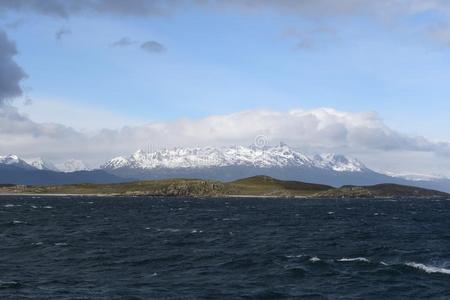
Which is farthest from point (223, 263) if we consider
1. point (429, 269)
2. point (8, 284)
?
point (8, 284)

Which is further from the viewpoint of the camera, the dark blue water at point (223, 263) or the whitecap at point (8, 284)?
the whitecap at point (8, 284)

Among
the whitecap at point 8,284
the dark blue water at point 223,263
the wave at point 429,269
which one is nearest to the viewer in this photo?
the dark blue water at point 223,263

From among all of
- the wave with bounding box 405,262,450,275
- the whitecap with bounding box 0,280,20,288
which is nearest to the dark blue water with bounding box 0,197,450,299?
the whitecap with bounding box 0,280,20,288

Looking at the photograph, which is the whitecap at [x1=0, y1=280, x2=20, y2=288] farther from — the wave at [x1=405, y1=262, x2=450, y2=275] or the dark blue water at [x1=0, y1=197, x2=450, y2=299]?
the wave at [x1=405, y1=262, x2=450, y2=275]

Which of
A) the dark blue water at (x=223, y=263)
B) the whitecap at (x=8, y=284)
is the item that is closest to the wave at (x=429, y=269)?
the dark blue water at (x=223, y=263)

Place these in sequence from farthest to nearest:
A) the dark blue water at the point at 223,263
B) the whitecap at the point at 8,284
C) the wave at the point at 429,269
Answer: the wave at the point at 429,269, the whitecap at the point at 8,284, the dark blue water at the point at 223,263

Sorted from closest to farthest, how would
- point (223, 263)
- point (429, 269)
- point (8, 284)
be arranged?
point (8, 284) < point (429, 269) < point (223, 263)

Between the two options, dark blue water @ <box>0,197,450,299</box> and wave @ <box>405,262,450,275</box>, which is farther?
wave @ <box>405,262,450,275</box>

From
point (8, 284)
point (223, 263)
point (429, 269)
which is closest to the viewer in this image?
point (8, 284)

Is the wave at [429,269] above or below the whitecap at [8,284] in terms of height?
above

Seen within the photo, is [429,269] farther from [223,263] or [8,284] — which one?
[8,284]

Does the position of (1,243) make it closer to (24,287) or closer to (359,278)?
(24,287)

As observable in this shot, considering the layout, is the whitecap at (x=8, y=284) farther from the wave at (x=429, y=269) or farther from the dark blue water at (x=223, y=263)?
the wave at (x=429, y=269)

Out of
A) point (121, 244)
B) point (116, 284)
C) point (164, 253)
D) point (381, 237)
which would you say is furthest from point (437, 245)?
point (116, 284)
